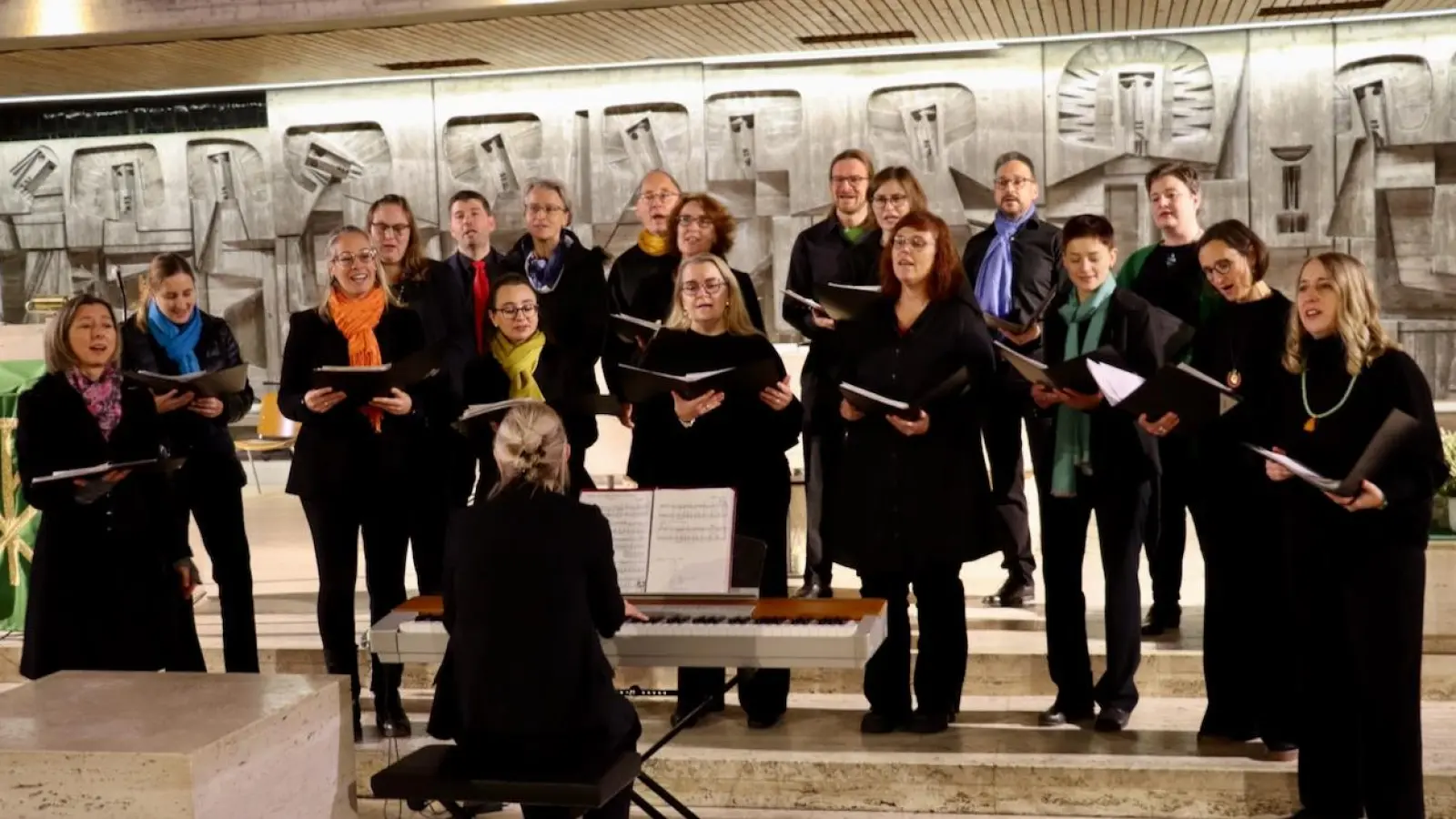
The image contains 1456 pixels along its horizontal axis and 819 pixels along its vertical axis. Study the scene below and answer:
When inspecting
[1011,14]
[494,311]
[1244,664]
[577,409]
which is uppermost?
[1011,14]

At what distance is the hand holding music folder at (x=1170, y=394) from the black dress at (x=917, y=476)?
1.60 ft

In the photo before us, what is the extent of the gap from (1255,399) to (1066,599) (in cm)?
81

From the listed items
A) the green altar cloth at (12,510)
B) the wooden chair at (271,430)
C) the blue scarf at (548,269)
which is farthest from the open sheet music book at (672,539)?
the wooden chair at (271,430)

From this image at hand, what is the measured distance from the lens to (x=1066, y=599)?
4664 millimetres

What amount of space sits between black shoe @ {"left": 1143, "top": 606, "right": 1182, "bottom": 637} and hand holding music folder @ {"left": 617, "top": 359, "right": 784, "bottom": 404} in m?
1.77

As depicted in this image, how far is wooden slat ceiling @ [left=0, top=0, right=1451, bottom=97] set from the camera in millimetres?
7465

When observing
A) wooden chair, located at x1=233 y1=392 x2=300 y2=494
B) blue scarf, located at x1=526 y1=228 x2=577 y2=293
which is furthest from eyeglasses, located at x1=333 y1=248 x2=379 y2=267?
wooden chair, located at x1=233 y1=392 x2=300 y2=494

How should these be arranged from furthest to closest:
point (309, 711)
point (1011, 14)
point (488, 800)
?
point (1011, 14), point (309, 711), point (488, 800)

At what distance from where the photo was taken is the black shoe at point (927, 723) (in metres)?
4.76

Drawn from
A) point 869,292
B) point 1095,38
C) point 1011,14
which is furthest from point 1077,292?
point 1095,38

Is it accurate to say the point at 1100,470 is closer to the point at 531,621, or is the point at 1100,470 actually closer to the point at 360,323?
the point at 531,621

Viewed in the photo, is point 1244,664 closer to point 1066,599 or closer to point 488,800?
point 1066,599

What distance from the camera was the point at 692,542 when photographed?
388cm

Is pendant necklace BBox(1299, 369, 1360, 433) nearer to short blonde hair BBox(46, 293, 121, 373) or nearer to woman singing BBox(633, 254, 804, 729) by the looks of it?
woman singing BBox(633, 254, 804, 729)
